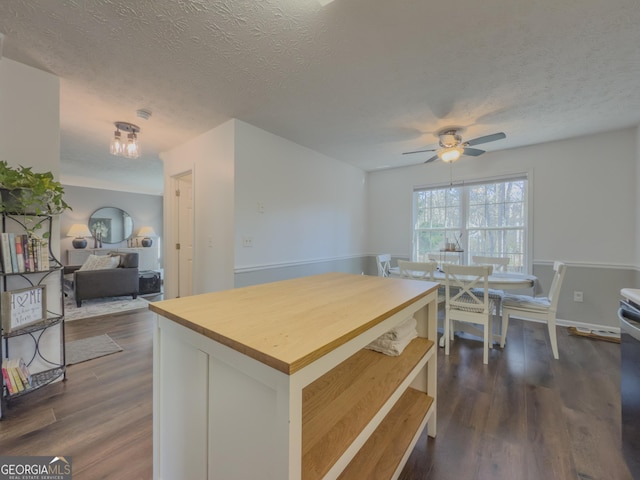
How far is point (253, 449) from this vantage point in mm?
777

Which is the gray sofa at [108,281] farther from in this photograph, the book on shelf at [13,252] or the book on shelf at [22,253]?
the book on shelf at [13,252]

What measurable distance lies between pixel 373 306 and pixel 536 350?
2678 millimetres

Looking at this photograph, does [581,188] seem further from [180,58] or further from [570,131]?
[180,58]

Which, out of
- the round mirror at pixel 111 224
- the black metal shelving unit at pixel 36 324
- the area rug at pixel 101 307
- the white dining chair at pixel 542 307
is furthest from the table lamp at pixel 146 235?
the white dining chair at pixel 542 307

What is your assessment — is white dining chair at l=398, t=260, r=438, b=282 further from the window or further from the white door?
the white door

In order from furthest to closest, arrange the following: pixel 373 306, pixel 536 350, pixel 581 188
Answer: pixel 581 188 → pixel 536 350 → pixel 373 306

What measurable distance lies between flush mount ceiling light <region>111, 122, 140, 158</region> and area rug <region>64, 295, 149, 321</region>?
2.28m

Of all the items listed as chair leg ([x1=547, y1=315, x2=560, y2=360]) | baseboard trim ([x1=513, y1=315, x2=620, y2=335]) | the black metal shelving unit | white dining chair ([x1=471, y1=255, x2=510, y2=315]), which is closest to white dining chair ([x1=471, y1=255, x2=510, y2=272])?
white dining chair ([x1=471, y1=255, x2=510, y2=315])

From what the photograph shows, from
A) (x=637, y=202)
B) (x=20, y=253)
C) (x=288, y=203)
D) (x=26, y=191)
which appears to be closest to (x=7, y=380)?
(x=20, y=253)

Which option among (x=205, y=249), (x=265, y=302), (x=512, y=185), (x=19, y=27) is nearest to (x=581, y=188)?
(x=512, y=185)

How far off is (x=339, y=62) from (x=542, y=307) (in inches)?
112

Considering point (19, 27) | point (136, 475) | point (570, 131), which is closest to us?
point (136, 475)

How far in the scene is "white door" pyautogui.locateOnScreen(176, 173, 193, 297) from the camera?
12.5ft

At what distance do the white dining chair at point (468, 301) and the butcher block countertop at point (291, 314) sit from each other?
3.86 ft
